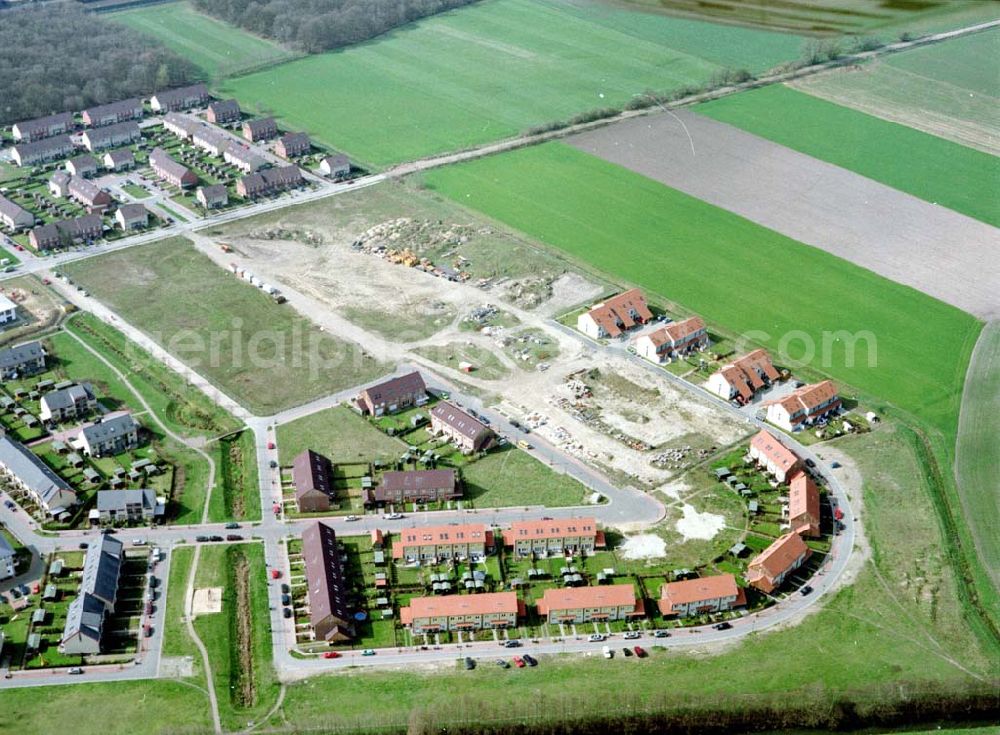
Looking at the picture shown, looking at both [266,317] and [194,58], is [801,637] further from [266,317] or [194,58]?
[194,58]

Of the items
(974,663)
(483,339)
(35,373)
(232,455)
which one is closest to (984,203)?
(483,339)

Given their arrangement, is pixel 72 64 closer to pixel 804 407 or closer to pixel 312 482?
pixel 312 482

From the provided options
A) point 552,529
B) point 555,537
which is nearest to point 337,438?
point 552,529

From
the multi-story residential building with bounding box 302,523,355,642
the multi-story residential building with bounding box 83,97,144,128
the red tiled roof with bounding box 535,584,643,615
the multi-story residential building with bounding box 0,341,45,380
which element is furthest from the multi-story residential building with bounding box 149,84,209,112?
the red tiled roof with bounding box 535,584,643,615

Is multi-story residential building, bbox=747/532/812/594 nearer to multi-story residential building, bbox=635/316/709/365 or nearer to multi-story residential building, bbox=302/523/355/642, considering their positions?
multi-story residential building, bbox=302/523/355/642

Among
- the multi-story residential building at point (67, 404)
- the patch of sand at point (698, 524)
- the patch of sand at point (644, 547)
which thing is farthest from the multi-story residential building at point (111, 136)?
the patch of sand at point (644, 547)
